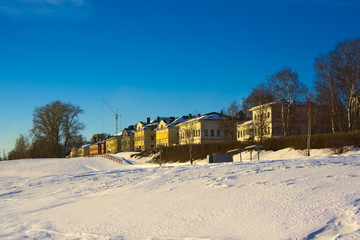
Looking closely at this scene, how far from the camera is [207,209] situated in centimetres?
1061

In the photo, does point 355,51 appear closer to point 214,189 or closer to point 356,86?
point 356,86

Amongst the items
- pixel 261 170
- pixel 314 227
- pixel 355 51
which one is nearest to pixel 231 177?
pixel 261 170

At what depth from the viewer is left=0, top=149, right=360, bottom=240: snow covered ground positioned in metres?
8.70

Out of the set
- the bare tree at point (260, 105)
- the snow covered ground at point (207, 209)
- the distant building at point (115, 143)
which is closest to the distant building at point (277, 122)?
the bare tree at point (260, 105)

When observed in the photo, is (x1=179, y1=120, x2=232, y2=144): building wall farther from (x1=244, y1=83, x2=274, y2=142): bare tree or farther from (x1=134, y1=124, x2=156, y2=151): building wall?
(x1=134, y1=124, x2=156, y2=151): building wall

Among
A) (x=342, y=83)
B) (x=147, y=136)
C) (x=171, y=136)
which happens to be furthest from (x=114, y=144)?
(x=342, y=83)

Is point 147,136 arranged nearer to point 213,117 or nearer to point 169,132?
point 169,132

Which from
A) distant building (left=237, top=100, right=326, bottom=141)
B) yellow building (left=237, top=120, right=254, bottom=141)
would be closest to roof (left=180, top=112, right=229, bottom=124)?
yellow building (left=237, top=120, right=254, bottom=141)

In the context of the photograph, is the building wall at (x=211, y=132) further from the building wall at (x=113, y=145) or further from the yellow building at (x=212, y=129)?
the building wall at (x=113, y=145)

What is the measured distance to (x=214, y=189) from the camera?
12969 millimetres

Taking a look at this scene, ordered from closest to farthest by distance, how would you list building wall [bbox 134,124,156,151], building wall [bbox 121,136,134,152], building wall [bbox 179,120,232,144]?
building wall [bbox 179,120,232,144]
building wall [bbox 134,124,156,151]
building wall [bbox 121,136,134,152]

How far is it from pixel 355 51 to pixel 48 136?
61402 mm

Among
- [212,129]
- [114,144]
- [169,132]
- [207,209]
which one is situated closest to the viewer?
[207,209]

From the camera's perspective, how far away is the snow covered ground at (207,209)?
28.6 ft
